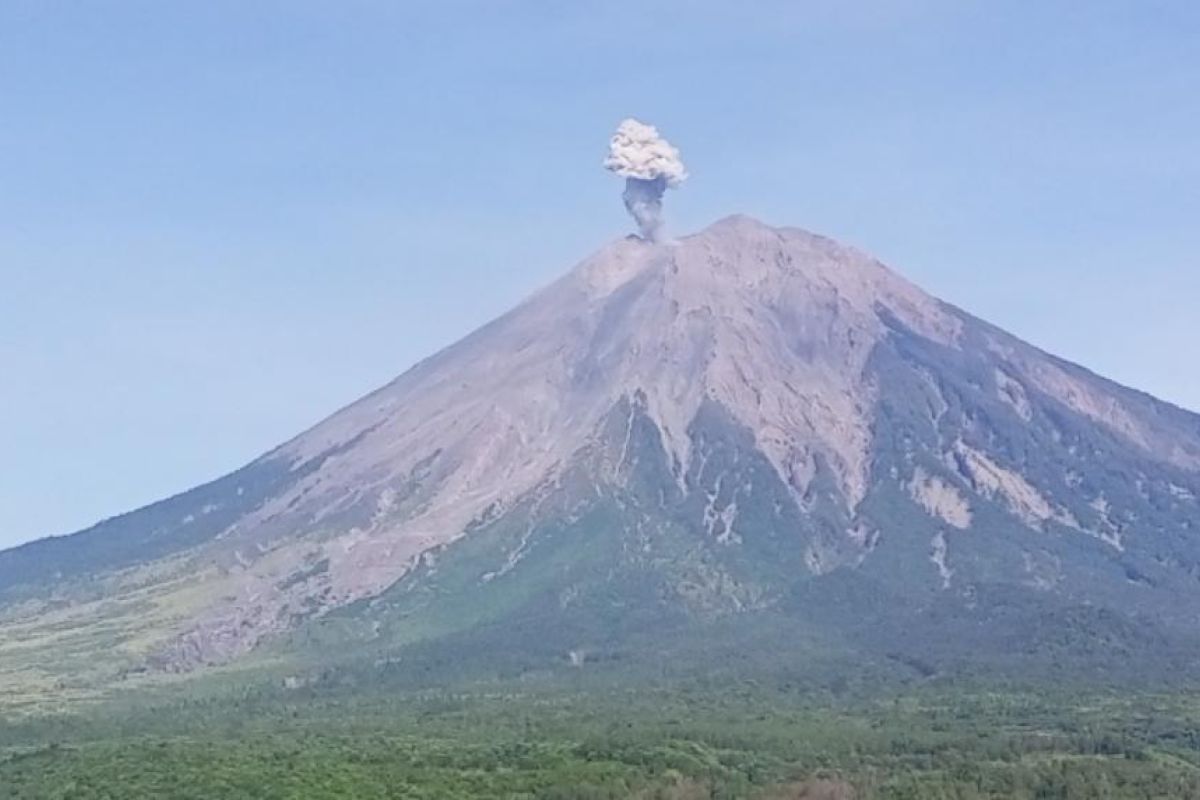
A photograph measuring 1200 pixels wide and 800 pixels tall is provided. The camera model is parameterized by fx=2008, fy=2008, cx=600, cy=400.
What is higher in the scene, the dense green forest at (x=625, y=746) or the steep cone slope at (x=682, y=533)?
the steep cone slope at (x=682, y=533)

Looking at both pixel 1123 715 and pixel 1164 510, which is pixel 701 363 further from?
pixel 1123 715

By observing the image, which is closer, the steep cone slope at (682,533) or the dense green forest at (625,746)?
the dense green forest at (625,746)

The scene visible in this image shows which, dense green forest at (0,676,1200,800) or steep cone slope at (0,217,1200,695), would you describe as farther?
steep cone slope at (0,217,1200,695)

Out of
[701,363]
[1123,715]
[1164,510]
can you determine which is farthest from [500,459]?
[1123,715]

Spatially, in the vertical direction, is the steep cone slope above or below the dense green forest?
above

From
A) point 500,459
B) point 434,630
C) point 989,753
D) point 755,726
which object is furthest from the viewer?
point 500,459
